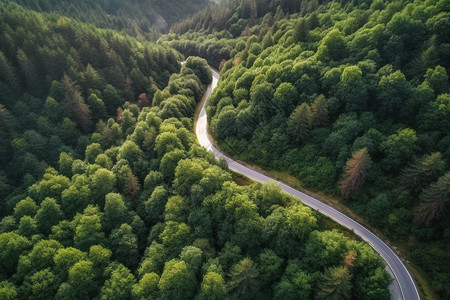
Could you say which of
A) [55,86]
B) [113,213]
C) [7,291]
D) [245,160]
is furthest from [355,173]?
[55,86]

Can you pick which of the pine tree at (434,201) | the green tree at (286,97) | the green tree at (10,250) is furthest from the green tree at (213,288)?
the green tree at (286,97)

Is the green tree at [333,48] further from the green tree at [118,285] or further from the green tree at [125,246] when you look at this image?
the green tree at [118,285]

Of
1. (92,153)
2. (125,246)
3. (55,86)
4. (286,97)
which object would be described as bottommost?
(125,246)

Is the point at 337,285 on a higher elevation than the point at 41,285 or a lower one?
lower

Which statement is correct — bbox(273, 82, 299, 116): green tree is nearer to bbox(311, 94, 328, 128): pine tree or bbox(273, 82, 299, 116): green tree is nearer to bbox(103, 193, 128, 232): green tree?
bbox(311, 94, 328, 128): pine tree

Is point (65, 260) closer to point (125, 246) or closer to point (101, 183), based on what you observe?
point (125, 246)

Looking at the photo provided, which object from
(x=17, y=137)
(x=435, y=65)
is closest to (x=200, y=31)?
(x=17, y=137)
